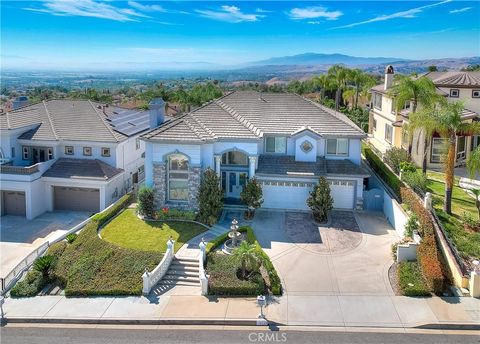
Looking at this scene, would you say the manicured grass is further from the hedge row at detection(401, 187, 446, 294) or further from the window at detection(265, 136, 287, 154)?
the window at detection(265, 136, 287, 154)

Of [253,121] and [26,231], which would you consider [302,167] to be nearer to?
[253,121]

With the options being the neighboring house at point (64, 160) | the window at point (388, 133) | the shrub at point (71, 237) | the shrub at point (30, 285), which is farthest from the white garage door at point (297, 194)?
the window at point (388, 133)

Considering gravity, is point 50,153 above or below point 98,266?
above


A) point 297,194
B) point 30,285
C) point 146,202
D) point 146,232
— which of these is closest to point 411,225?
point 297,194

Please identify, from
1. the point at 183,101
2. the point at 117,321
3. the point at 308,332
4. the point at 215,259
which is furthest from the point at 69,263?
the point at 183,101

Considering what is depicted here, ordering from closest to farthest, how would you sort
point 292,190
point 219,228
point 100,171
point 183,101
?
point 219,228 → point 292,190 → point 100,171 → point 183,101

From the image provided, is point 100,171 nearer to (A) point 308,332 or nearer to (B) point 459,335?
(A) point 308,332

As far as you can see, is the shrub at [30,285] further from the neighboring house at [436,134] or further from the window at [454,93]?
the window at [454,93]
